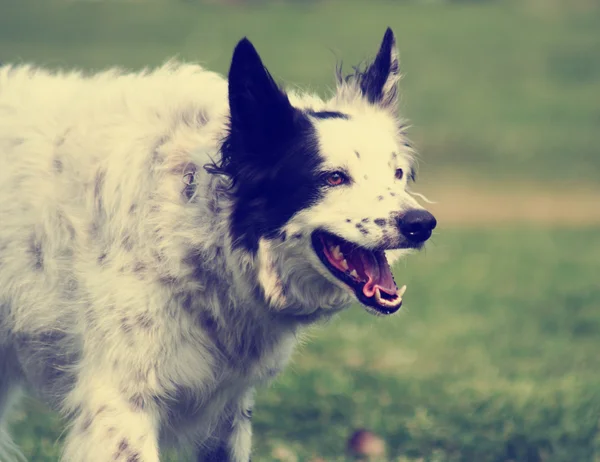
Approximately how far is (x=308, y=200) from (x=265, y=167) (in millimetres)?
207

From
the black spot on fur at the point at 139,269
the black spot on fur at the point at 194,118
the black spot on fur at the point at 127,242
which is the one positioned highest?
the black spot on fur at the point at 194,118

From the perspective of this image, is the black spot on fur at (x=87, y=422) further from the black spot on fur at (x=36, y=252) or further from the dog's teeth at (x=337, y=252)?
the dog's teeth at (x=337, y=252)

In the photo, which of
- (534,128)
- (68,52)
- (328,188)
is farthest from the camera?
(68,52)

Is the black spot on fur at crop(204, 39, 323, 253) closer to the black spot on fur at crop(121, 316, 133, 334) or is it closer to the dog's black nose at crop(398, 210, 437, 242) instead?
the dog's black nose at crop(398, 210, 437, 242)

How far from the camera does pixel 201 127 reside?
425 centimetres

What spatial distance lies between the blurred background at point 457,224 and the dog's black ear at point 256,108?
80 centimetres

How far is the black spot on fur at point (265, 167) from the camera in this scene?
3965 millimetres

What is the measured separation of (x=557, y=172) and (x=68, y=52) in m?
13.6

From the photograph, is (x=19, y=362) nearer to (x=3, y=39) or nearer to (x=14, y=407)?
(x=14, y=407)

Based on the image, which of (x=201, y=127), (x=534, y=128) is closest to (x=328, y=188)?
(x=201, y=127)

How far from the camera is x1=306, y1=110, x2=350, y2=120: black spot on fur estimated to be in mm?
4180

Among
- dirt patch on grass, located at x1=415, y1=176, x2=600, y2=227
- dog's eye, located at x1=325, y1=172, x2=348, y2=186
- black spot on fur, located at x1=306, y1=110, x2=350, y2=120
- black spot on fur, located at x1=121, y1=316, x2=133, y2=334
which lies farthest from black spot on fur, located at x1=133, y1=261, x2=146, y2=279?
dirt patch on grass, located at x1=415, y1=176, x2=600, y2=227

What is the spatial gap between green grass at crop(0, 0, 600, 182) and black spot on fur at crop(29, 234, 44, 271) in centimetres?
1669

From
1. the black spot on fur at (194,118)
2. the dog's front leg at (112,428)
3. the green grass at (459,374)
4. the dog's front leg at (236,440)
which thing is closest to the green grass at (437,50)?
the green grass at (459,374)
